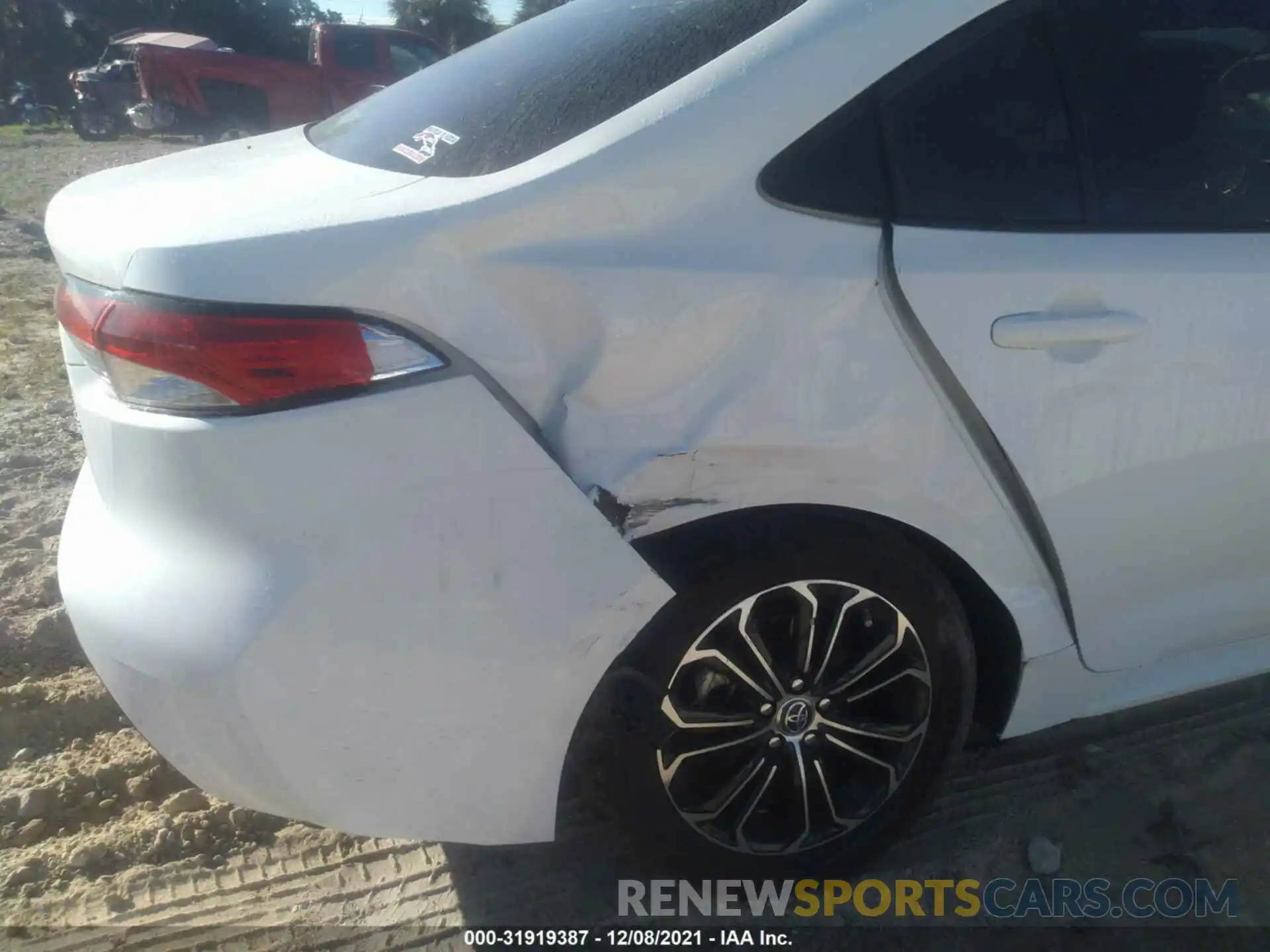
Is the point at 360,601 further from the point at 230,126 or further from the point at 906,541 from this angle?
the point at 230,126

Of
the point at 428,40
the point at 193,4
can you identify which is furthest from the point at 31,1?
the point at 428,40

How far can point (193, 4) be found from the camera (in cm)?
3447

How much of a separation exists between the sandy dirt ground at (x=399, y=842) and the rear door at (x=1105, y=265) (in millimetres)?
503

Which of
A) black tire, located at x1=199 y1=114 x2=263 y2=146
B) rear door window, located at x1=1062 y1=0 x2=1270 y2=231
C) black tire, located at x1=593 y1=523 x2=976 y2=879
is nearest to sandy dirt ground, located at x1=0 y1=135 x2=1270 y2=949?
black tire, located at x1=593 y1=523 x2=976 y2=879

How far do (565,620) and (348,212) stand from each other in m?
0.72

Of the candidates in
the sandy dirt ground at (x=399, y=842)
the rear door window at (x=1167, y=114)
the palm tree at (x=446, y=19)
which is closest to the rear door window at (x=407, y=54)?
the sandy dirt ground at (x=399, y=842)

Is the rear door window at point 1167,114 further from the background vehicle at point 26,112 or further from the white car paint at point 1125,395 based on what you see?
the background vehicle at point 26,112

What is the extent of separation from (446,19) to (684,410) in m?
42.8

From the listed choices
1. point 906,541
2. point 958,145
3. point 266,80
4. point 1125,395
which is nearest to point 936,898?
point 906,541

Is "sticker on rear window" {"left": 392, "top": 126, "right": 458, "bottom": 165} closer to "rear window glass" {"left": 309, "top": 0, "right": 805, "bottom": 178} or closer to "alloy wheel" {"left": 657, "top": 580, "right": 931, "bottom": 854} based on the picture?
"rear window glass" {"left": 309, "top": 0, "right": 805, "bottom": 178}

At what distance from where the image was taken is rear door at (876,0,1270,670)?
72.2 inches

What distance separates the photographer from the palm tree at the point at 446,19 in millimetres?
39750

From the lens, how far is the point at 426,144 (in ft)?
6.34

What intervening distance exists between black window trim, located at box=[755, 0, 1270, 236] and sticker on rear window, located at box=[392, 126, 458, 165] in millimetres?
581
